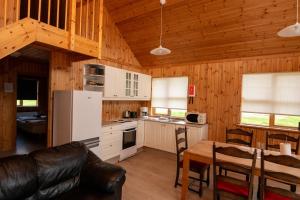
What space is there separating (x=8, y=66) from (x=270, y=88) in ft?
21.8

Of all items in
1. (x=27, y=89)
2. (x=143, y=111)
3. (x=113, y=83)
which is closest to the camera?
(x=113, y=83)

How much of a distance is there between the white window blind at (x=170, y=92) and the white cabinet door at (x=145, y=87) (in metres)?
0.20

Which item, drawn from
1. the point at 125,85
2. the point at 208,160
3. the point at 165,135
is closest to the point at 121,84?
the point at 125,85

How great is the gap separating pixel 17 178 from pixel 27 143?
4329mm

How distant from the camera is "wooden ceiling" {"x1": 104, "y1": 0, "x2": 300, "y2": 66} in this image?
3.26m

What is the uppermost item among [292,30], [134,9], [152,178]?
[134,9]

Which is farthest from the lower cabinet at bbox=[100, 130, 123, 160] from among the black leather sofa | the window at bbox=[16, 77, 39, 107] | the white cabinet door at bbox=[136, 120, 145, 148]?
the window at bbox=[16, 77, 39, 107]

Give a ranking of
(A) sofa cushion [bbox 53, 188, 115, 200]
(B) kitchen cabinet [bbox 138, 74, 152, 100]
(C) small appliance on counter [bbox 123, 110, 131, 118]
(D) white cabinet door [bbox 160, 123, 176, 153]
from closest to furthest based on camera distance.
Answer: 1. (A) sofa cushion [bbox 53, 188, 115, 200]
2. (D) white cabinet door [bbox 160, 123, 176, 153]
3. (C) small appliance on counter [bbox 123, 110, 131, 118]
4. (B) kitchen cabinet [bbox 138, 74, 152, 100]

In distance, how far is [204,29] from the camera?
12.9 feet

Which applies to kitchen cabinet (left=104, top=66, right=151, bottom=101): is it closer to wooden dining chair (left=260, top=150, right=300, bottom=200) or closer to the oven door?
the oven door

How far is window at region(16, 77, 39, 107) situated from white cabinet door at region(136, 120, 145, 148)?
541 cm

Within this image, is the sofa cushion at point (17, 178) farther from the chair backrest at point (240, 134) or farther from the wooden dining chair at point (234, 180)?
the chair backrest at point (240, 134)

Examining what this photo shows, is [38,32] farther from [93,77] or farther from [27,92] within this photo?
[27,92]

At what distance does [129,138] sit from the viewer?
175 inches
